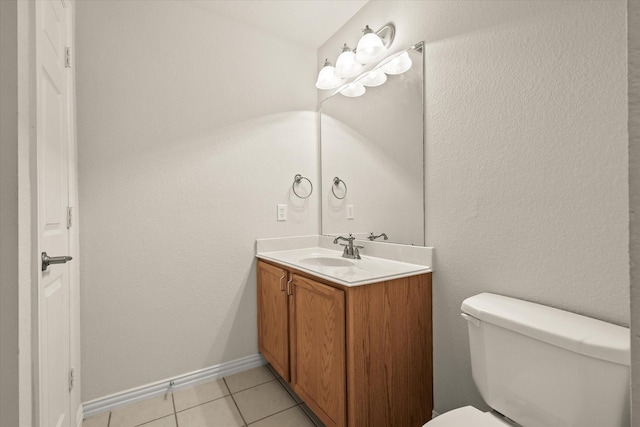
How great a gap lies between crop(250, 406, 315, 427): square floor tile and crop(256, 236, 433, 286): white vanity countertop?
790 millimetres

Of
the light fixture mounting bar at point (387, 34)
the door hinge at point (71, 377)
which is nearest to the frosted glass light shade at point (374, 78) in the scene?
the light fixture mounting bar at point (387, 34)

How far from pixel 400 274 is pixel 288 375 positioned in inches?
35.3

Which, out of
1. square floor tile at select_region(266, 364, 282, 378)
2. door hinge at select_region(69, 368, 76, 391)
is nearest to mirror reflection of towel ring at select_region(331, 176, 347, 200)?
square floor tile at select_region(266, 364, 282, 378)

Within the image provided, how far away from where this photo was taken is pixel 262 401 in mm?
1745

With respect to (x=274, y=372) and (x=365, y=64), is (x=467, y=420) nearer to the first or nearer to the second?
(x=274, y=372)

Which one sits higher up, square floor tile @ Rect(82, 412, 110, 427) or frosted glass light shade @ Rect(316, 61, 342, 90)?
frosted glass light shade @ Rect(316, 61, 342, 90)

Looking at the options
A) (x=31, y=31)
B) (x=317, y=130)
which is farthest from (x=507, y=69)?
(x=31, y=31)

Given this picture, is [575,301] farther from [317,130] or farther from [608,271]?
[317,130]

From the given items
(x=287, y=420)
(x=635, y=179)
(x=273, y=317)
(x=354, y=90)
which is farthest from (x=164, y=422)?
(x=354, y=90)

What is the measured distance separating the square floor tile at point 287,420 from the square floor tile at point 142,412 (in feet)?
1.76

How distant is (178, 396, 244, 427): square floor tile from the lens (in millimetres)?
1566

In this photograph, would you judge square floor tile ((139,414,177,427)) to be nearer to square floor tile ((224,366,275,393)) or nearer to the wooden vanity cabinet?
square floor tile ((224,366,275,393))

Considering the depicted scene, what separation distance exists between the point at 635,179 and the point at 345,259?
1.66 metres

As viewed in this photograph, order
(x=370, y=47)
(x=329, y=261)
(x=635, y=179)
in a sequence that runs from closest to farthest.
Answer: (x=635, y=179) < (x=370, y=47) < (x=329, y=261)
